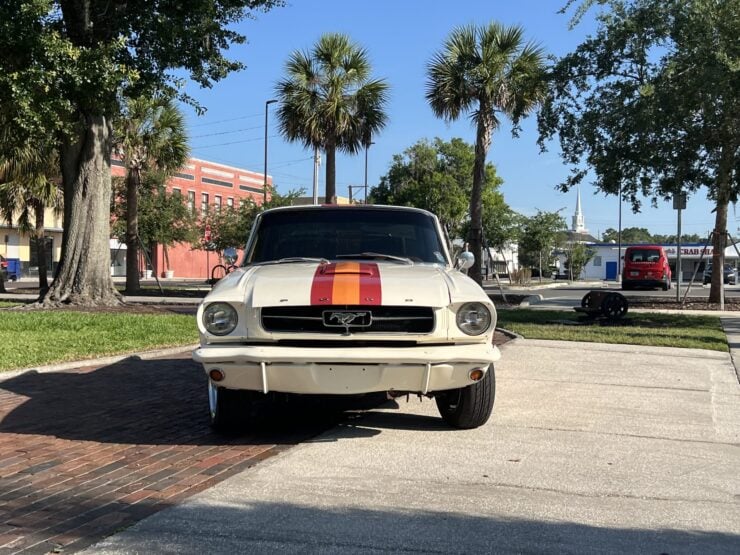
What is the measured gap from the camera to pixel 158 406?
689cm

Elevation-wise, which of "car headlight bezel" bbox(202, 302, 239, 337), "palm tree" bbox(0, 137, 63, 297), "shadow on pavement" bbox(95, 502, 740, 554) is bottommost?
"shadow on pavement" bbox(95, 502, 740, 554)

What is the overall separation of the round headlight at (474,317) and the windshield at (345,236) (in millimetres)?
1290

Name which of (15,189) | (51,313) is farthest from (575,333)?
(15,189)

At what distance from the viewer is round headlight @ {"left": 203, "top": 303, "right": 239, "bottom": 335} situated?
5105 millimetres

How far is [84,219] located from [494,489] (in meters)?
14.4

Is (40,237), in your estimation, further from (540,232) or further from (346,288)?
(540,232)

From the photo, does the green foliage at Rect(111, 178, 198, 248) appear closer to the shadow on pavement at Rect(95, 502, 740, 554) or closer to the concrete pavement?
the concrete pavement

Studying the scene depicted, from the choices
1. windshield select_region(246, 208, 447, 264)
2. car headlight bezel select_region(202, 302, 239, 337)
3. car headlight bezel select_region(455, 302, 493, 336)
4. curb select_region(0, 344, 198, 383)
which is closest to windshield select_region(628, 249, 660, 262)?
curb select_region(0, 344, 198, 383)

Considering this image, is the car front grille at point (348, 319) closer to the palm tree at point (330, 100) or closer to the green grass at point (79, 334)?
the green grass at point (79, 334)

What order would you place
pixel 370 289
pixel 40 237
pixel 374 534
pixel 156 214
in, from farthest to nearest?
pixel 156 214 → pixel 40 237 → pixel 370 289 → pixel 374 534

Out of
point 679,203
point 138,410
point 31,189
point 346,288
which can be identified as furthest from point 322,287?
point 31,189

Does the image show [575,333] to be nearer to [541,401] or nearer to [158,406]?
[541,401]

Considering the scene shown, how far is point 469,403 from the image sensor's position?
223 inches

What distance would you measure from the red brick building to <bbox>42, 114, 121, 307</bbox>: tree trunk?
1530 inches
